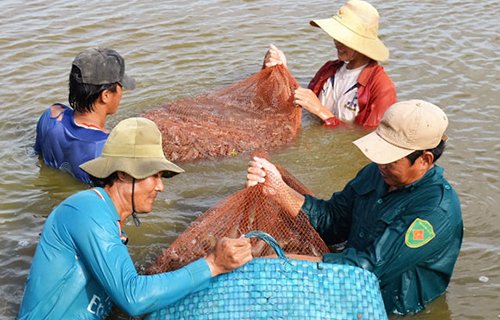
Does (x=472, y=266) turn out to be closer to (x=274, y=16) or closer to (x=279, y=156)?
(x=279, y=156)

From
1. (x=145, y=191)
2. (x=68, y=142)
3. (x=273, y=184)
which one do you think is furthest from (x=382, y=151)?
(x=68, y=142)

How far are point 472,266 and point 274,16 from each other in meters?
6.23

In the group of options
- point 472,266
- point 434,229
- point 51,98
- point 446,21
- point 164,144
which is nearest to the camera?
point 434,229

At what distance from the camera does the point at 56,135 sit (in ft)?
16.7

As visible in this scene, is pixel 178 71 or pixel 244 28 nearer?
pixel 178 71

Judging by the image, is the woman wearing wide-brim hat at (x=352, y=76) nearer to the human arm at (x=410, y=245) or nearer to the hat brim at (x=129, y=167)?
the human arm at (x=410, y=245)

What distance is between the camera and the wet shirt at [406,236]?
3676 millimetres

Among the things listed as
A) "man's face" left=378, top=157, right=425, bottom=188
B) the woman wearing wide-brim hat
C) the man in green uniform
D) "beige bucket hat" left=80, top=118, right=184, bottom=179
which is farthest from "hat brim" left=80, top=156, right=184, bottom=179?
the woman wearing wide-brim hat

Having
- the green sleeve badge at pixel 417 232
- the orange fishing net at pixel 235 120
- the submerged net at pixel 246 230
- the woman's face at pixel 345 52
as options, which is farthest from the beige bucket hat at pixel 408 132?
the woman's face at pixel 345 52

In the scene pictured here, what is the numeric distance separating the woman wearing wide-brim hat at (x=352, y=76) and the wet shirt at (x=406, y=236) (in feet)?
6.47

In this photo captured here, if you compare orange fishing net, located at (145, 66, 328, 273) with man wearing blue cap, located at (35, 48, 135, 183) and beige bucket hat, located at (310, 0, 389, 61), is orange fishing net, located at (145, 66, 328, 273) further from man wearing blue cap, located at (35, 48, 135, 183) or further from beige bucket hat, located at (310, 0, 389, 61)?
man wearing blue cap, located at (35, 48, 135, 183)

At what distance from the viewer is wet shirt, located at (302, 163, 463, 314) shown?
3676 millimetres

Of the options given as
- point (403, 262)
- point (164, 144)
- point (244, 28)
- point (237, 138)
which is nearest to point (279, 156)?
point (237, 138)

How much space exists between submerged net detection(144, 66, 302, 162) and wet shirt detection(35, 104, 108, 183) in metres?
0.98
